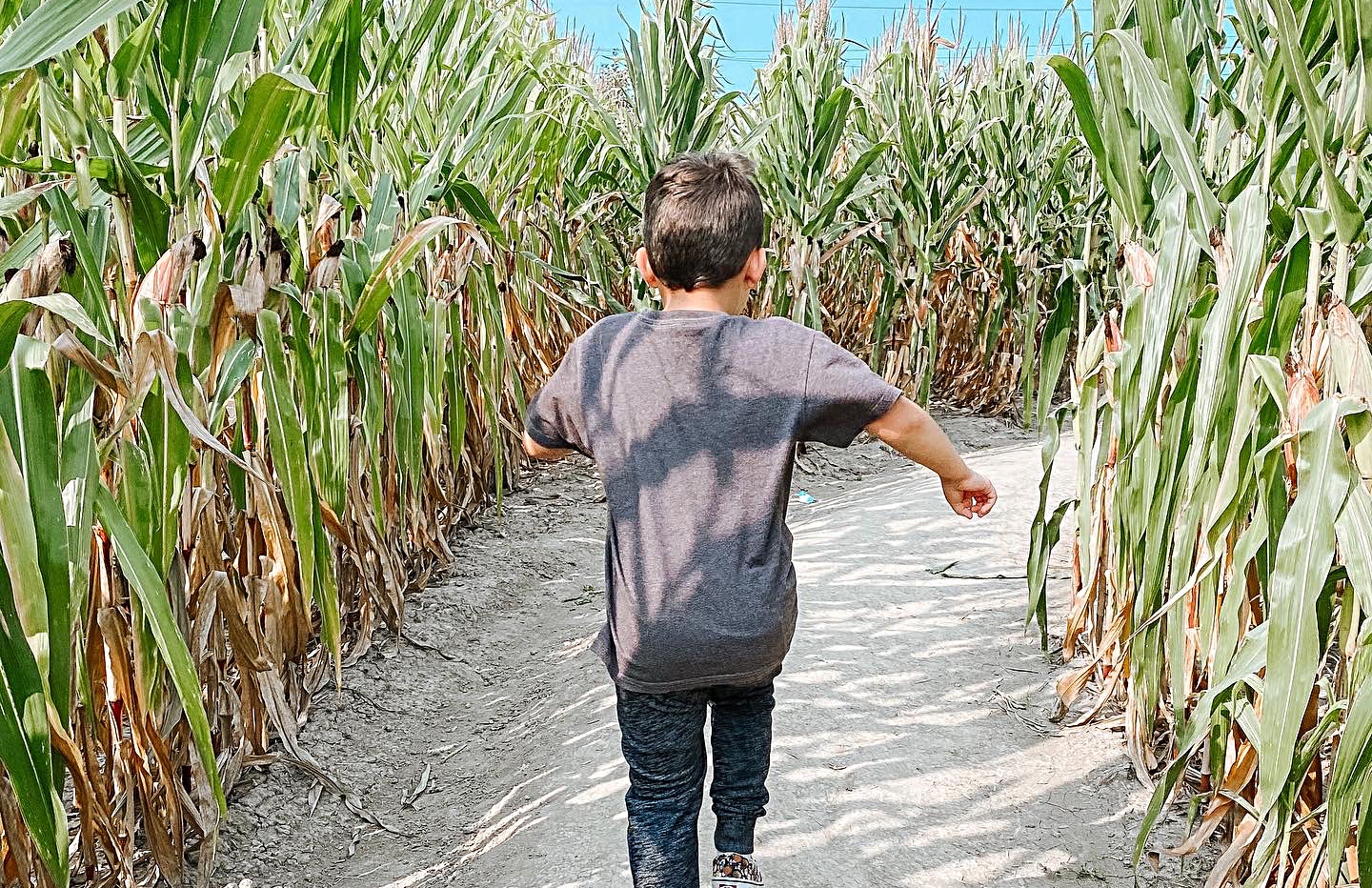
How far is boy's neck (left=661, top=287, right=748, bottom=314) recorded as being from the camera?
56.9 inches

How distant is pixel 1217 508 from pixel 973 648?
125cm

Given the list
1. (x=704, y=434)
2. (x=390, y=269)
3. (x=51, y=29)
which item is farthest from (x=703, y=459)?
(x=51, y=29)

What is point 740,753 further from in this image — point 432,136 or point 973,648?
point 432,136

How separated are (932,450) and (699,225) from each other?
400mm

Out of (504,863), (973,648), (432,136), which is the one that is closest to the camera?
(504,863)

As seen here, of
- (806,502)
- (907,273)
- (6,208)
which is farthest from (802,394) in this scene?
(907,273)

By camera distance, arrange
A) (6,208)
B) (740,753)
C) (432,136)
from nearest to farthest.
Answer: (6,208) < (740,753) < (432,136)

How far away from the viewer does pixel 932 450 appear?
4.52 ft

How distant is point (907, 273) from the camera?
194 inches

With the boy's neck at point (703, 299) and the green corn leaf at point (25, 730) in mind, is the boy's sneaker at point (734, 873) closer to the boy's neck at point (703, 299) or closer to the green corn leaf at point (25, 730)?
the boy's neck at point (703, 299)

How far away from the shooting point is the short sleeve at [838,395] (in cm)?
133

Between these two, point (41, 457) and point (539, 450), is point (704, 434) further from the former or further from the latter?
point (41, 457)

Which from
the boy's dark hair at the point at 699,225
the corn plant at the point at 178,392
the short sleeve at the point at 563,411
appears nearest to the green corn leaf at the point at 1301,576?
the boy's dark hair at the point at 699,225

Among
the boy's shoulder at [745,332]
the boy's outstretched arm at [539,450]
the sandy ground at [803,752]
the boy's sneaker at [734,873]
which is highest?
the boy's shoulder at [745,332]
